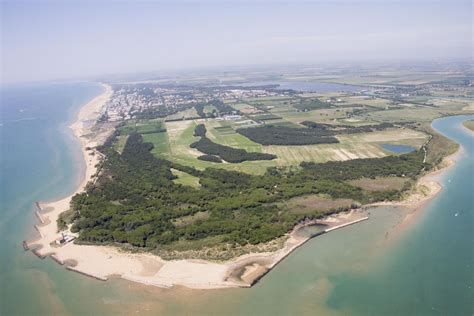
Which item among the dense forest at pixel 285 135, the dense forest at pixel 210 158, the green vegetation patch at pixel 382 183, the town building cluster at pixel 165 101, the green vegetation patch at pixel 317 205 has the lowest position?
the green vegetation patch at pixel 317 205

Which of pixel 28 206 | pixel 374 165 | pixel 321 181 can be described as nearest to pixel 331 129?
pixel 374 165

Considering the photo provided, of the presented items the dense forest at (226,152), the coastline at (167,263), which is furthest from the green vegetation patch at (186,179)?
the coastline at (167,263)

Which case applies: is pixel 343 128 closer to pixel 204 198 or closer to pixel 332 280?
pixel 204 198

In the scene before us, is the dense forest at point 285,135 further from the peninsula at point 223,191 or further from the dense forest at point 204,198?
the dense forest at point 204,198

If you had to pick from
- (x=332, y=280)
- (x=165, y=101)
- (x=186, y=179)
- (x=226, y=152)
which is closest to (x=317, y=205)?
(x=332, y=280)

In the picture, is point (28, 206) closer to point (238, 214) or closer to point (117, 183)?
point (117, 183)

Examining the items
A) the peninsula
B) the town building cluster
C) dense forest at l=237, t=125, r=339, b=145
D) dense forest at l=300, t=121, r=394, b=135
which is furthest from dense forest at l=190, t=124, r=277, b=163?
the town building cluster
